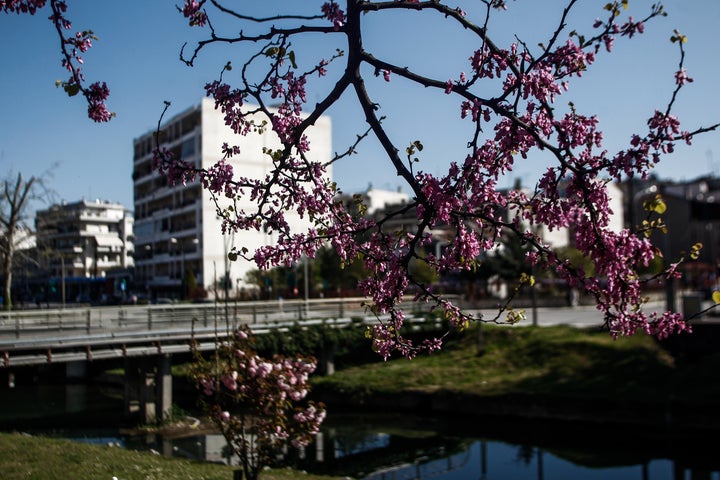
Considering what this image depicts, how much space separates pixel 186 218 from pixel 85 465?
49.5 meters

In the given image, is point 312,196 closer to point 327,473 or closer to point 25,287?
point 327,473

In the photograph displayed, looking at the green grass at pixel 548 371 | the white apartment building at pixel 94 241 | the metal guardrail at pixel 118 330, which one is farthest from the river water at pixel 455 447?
the white apartment building at pixel 94 241

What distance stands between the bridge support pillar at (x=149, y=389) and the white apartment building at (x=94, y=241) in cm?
3619

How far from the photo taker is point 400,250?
524 cm

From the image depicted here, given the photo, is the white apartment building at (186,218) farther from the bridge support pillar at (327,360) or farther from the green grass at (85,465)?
the green grass at (85,465)

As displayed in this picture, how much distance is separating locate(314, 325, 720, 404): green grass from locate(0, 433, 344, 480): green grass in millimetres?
11879

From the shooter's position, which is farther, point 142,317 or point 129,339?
point 142,317

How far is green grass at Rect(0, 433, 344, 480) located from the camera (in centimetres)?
988

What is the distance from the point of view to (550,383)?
24297 mm

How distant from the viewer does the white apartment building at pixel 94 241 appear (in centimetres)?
6147

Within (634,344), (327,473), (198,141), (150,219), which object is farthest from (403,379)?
(150,219)

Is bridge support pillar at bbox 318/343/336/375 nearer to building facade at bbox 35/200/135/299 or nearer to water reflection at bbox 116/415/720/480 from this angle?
water reflection at bbox 116/415/720/480

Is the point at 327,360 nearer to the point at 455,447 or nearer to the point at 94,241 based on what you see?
the point at 455,447

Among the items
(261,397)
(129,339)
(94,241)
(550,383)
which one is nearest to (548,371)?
(550,383)
